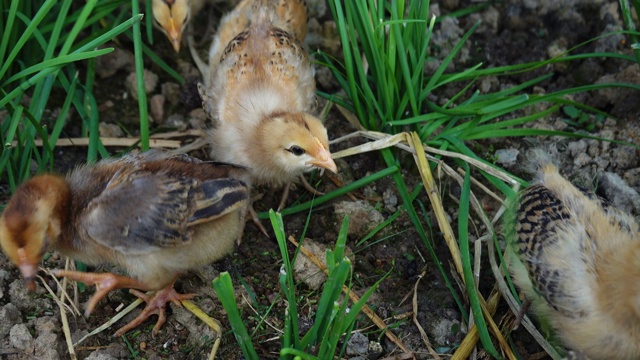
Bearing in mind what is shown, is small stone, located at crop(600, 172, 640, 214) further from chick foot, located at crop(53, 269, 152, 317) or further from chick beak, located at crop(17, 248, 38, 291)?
chick beak, located at crop(17, 248, 38, 291)

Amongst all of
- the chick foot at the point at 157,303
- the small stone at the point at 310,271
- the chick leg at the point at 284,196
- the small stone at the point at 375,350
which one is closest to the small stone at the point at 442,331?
the small stone at the point at 375,350

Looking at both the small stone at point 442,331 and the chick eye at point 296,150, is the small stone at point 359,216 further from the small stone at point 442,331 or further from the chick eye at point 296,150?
the small stone at point 442,331

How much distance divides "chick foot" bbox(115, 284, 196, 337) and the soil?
5cm

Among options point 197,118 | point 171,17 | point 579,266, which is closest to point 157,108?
point 197,118

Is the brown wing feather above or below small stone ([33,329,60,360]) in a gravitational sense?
above

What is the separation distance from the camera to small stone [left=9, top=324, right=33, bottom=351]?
11.2 ft

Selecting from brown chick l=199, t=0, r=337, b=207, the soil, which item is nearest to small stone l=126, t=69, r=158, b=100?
the soil

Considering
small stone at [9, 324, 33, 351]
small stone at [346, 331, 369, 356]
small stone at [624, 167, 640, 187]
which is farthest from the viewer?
small stone at [624, 167, 640, 187]

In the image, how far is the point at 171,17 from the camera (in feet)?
15.0

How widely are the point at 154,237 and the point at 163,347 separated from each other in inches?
24.6

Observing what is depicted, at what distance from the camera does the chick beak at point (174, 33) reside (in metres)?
4.58

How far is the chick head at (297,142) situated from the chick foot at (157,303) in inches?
33.8

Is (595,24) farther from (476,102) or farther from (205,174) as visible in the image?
(205,174)


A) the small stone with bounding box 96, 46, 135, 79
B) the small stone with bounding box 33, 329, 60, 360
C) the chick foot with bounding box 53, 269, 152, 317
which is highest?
the small stone with bounding box 96, 46, 135, 79
